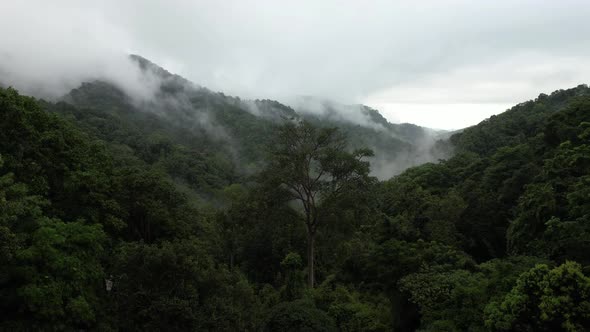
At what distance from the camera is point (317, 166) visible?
19.4 meters

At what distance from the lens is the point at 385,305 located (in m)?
16.6

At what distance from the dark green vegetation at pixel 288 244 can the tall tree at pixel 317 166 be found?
0.07 metres

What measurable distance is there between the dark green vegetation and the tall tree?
0.07 m

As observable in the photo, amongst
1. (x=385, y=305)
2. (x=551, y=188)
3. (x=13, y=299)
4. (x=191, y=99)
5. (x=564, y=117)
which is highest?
(x=191, y=99)

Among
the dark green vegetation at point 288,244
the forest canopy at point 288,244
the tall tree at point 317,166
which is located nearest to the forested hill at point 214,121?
the forest canopy at point 288,244

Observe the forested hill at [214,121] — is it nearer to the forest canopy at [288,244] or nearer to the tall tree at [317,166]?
the forest canopy at [288,244]

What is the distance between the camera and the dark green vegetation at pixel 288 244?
34.6 feet

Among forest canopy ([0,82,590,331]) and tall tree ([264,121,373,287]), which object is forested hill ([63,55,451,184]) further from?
tall tree ([264,121,373,287])

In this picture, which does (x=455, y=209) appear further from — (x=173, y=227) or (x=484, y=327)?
(x=173, y=227)

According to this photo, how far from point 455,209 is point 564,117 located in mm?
8471

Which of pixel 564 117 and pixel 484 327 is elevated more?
pixel 564 117

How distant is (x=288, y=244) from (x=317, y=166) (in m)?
7.14

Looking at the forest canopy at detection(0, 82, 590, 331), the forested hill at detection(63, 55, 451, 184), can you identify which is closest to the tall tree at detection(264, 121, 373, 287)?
the forest canopy at detection(0, 82, 590, 331)

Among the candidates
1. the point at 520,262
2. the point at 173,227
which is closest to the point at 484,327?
the point at 520,262
